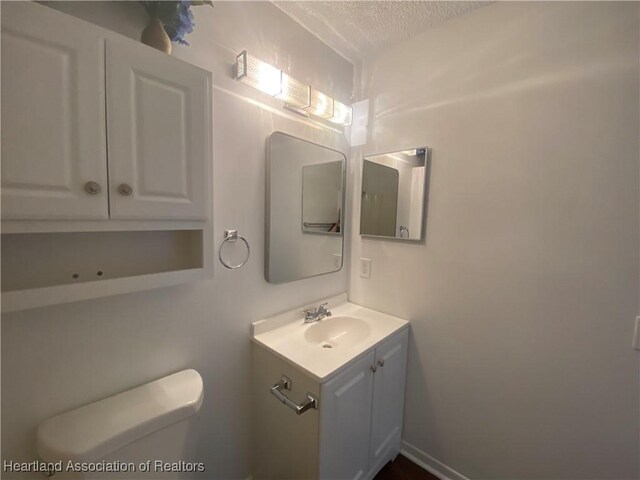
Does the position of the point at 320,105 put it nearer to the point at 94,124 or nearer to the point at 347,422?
the point at 94,124

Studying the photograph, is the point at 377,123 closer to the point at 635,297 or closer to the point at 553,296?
the point at 553,296

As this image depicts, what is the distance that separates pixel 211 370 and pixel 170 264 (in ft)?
1.76

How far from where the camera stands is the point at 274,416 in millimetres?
1199

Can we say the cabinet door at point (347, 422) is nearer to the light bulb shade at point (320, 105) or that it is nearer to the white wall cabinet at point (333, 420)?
the white wall cabinet at point (333, 420)

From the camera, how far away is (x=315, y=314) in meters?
1.49

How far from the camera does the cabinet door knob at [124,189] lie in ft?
2.35

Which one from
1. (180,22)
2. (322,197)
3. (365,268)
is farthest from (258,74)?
(365,268)

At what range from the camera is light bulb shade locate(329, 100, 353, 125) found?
154cm

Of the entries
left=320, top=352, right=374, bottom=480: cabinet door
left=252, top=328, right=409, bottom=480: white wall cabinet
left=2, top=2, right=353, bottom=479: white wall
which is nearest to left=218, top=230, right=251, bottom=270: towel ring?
left=2, top=2, right=353, bottom=479: white wall

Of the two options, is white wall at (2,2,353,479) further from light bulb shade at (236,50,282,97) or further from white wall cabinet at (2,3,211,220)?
white wall cabinet at (2,3,211,220)

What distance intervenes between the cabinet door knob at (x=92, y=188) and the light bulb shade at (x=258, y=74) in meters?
0.75

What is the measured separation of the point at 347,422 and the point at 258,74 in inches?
63.2

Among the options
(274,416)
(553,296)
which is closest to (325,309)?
(274,416)

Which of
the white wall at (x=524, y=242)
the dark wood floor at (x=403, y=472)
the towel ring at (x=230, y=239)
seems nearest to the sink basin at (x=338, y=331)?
the white wall at (x=524, y=242)
